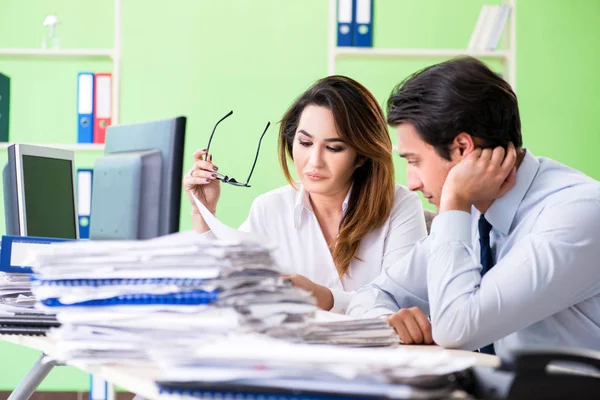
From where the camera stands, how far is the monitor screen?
6.45 feet

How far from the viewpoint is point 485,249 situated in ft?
5.08

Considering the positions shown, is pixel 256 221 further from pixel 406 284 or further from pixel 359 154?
pixel 406 284

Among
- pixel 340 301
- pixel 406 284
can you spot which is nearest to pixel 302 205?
pixel 340 301

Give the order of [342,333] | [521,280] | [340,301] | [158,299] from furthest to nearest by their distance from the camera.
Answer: [340,301] → [521,280] → [342,333] → [158,299]

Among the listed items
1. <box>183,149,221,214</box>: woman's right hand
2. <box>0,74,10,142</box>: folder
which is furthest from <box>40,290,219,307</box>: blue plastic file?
<box>0,74,10,142</box>: folder

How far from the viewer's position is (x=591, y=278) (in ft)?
4.51

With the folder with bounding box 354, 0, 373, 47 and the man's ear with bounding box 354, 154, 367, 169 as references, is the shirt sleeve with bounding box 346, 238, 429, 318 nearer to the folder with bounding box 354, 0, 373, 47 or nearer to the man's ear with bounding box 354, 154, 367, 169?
the man's ear with bounding box 354, 154, 367, 169

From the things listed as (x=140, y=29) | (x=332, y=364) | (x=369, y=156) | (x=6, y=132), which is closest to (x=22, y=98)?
(x=6, y=132)

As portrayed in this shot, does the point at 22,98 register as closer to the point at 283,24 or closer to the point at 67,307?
the point at 283,24

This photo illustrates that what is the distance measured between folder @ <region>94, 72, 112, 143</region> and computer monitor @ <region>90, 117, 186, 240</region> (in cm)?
200

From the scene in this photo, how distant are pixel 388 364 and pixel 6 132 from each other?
3624 millimetres

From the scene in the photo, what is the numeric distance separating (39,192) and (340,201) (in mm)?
888

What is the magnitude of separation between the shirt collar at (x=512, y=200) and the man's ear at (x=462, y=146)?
10cm

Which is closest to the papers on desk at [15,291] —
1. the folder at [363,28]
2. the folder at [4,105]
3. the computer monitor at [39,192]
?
the computer monitor at [39,192]
